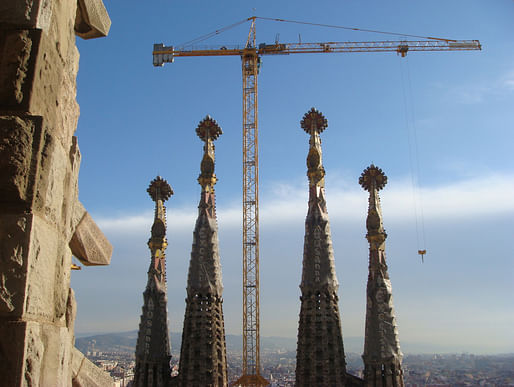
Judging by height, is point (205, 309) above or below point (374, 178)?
below

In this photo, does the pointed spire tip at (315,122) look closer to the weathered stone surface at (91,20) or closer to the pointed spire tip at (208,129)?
the pointed spire tip at (208,129)

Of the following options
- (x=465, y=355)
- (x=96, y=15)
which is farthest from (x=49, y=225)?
(x=465, y=355)

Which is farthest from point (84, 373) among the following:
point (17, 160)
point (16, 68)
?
point (16, 68)

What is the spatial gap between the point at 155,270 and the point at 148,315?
251 cm

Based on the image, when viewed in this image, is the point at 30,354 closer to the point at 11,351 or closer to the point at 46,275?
the point at 11,351

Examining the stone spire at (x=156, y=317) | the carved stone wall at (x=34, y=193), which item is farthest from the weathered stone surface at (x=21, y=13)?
the stone spire at (x=156, y=317)

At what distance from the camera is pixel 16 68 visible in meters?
3.35

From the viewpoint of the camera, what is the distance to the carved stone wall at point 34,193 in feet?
10.2

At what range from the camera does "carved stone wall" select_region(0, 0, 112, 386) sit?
3.12 meters

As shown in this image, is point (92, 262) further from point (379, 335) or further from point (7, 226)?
point (379, 335)

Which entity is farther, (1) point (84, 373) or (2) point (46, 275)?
(1) point (84, 373)

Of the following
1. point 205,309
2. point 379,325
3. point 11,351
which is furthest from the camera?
point 205,309

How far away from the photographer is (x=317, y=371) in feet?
95.1

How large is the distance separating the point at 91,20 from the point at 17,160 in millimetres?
1632
